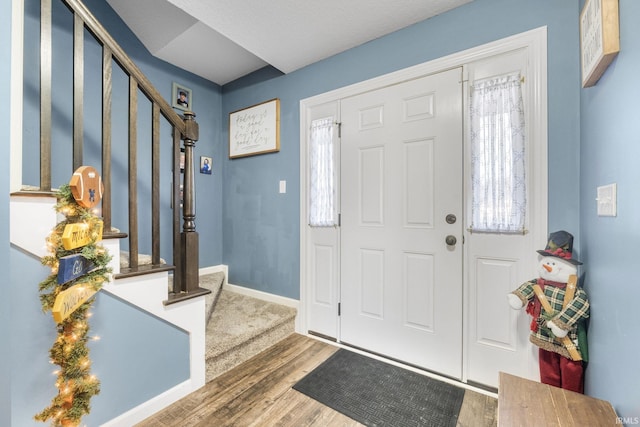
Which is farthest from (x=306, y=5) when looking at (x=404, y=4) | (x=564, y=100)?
(x=564, y=100)

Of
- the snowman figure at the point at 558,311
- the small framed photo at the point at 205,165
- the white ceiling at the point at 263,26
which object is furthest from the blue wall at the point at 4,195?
the snowman figure at the point at 558,311

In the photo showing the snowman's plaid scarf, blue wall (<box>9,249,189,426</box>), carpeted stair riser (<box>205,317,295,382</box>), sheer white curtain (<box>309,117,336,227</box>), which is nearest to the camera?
blue wall (<box>9,249,189,426</box>)

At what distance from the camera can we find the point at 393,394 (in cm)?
162

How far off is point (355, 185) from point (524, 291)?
1264mm

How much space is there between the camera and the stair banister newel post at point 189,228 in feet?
5.44

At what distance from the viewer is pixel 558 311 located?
1.28 metres

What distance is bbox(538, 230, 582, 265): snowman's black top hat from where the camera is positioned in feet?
4.33

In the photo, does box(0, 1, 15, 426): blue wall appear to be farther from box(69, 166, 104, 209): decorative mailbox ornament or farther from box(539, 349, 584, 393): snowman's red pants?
box(539, 349, 584, 393): snowman's red pants

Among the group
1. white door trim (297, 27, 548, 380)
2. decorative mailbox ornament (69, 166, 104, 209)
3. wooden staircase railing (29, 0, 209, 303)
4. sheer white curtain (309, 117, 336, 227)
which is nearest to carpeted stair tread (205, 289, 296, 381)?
wooden staircase railing (29, 0, 209, 303)

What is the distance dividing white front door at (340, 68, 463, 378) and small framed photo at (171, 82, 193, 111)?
1.68 meters

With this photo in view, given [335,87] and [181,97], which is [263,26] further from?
[181,97]

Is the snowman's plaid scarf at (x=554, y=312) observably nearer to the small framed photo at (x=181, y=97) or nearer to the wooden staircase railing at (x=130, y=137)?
the wooden staircase railing at (x=130, y=137)

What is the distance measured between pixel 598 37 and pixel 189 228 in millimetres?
2133

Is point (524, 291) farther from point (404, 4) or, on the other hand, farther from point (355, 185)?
point (404, 4)
